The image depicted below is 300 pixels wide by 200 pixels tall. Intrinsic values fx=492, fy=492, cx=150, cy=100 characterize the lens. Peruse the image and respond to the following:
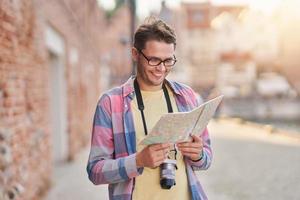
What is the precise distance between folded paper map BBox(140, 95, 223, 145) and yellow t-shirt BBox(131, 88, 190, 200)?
173mm

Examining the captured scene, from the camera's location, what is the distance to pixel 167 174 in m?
1.98

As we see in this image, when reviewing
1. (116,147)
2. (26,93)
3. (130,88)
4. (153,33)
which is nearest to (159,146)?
(116,147)

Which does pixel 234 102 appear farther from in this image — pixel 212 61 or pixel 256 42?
pixel 256 42

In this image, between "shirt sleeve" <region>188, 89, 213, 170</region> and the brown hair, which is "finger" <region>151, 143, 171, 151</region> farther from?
the brown hair

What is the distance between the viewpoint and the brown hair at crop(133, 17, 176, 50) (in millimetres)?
2062

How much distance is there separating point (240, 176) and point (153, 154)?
745cm

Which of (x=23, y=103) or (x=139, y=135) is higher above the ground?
(x=139, y=135)

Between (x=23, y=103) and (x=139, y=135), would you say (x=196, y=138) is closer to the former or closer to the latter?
(x=139, y=135)

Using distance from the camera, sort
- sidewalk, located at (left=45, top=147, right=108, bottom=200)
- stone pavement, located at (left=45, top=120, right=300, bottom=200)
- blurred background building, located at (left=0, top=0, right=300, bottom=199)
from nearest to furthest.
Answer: blurred background building, located at (left=0, top=0, right=300, bottom=199) → sidewalk, located at (left=45, top=147, right=108, bottom=200) → stone pavement, located at (left=45, top=120, right=300, bottom=200)

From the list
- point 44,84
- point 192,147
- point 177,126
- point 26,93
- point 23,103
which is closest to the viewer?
point 177,126

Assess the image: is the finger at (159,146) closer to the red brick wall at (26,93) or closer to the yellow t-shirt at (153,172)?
the yellow t-shirt at (153,172)

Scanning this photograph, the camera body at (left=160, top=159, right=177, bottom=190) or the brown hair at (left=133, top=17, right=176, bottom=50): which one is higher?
the brown hair at (left=133, top=17, right=176, bottom=50)

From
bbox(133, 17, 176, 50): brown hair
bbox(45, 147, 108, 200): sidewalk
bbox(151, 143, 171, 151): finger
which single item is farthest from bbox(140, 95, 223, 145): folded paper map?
bbox(45, 147, 108, 200): sidewalk

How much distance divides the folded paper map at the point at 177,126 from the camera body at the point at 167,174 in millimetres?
116
